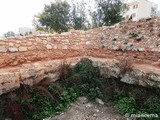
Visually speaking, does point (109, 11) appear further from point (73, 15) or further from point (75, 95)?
point (75, 95)

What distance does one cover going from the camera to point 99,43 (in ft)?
24.7

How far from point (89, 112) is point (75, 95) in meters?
0.75

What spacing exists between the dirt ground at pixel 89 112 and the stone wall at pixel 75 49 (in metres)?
1.31

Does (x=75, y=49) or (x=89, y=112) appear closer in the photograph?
(x=89, y=112)

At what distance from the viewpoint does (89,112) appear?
4812mm

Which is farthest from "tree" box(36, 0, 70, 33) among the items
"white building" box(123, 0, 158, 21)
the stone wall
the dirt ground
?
"white building" box(123, 0, 158, 21)

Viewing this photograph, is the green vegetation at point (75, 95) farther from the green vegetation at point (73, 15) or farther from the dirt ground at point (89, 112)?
the green vegetation at point (73, 15)

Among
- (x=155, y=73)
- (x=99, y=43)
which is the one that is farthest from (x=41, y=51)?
(x=155, y=73)

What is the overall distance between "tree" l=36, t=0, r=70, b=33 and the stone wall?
44.6ft

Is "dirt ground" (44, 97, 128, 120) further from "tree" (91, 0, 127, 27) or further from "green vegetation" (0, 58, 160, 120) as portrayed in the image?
"tree" (91, 0, 127, 27)

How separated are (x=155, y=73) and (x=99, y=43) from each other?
316cm

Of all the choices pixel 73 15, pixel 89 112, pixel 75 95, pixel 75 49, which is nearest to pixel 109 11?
pixel 73 15

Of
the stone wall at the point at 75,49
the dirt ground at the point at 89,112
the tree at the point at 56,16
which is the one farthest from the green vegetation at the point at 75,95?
the tree at the point at 56,16

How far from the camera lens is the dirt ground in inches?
179
